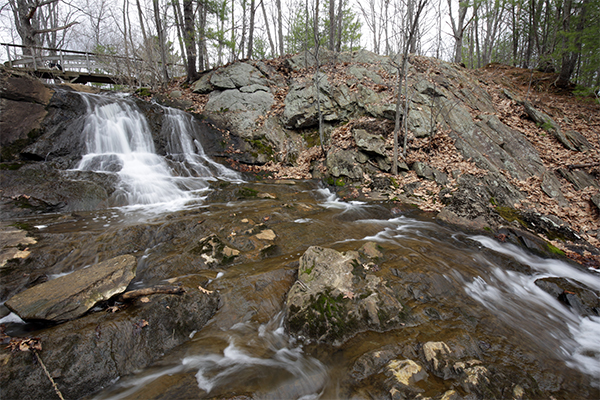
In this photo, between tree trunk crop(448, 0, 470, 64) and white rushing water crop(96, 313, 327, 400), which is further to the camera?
tree trunk crop(448, 0, 470, 64)

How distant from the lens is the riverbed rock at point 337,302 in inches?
125

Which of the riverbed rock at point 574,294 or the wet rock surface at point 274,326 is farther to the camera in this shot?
the riverbed rock at point 574,294

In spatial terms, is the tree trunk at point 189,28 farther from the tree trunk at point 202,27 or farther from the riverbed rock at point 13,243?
the riverbed rock at point 13,243

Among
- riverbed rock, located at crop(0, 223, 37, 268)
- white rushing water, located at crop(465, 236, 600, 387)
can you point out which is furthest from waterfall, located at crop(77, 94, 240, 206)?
white rushing water, located at crop(465, 236, 600, 387)

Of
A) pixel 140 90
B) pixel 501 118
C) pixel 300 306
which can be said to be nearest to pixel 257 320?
pixel 300 306

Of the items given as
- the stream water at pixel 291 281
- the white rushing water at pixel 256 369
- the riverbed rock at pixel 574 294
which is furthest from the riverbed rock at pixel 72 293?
the riverbed rock at pixel 574 294

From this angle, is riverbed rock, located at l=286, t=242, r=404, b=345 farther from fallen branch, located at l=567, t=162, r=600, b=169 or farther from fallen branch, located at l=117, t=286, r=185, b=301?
fallen branch, located at l=567, t=162, r=600, b=169

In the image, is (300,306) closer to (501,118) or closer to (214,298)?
(214,298)

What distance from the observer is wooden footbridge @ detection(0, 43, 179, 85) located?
14.3 metres

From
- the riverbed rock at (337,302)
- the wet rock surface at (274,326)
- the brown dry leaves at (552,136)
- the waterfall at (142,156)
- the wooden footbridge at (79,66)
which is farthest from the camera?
the wooden footbridge at (79,66)

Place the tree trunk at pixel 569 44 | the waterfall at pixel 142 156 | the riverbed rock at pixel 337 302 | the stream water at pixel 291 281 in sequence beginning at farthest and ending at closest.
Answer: the tree trunk at pixel 569 44 → the waterfall at pixel 142 156 → the riverbed rock at pixel 337 302 → the stream water at pixel 291 281

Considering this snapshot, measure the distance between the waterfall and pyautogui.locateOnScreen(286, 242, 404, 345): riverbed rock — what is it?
17.8ft

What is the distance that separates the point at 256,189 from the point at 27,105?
8.22 m

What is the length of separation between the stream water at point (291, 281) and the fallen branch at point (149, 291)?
584 millimetres
